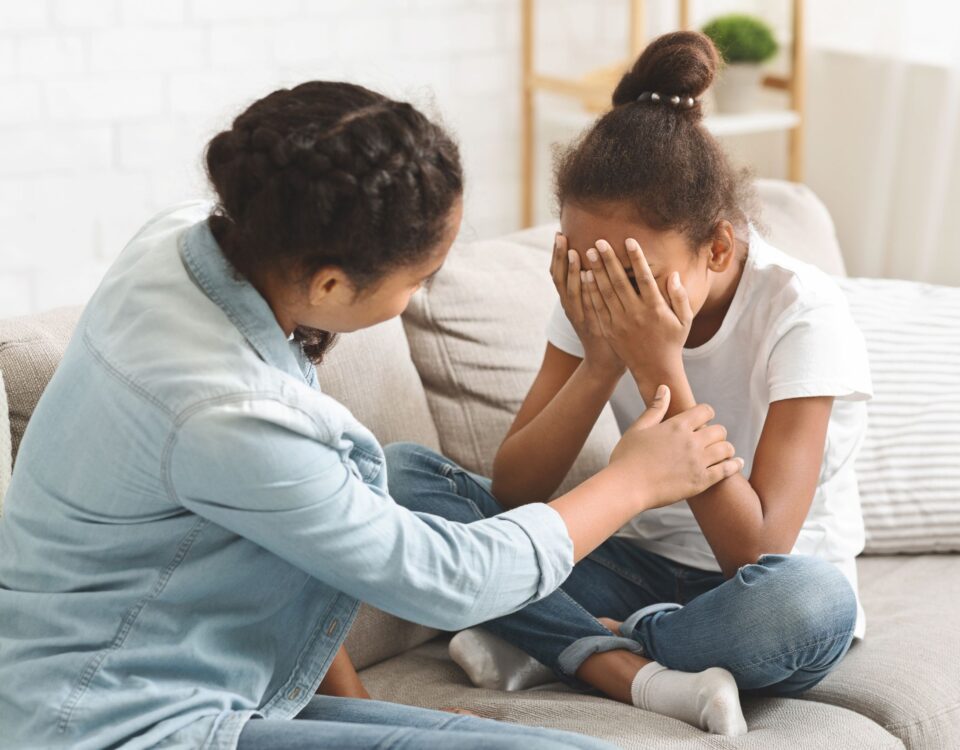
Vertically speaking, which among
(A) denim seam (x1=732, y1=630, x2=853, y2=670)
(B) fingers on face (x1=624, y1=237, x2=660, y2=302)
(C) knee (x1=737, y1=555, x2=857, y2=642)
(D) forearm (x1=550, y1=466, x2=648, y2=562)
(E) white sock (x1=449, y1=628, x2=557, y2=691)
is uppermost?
(B) fingers on face (x1=624, y1=237, x2=660, y2=302)

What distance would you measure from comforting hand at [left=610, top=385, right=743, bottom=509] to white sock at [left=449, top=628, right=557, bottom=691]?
33cm

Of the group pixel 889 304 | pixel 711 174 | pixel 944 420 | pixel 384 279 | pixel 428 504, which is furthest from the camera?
pixel 889 304

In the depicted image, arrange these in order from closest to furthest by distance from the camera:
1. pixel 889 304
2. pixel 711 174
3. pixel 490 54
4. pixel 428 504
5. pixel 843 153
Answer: pixel 711 174
pixel 428 504
pixel 889 304
pixel 843 153
pixel 490 54

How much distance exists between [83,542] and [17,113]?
1.84 meters

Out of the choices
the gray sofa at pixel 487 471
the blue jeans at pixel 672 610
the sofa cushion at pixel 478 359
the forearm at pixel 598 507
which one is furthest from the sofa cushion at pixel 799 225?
the forearm at pixel 598 507

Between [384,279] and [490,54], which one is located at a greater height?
[384,279]

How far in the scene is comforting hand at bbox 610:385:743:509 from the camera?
1.26 metres

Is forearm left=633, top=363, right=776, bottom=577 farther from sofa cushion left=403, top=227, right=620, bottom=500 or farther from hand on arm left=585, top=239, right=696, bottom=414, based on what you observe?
sofa cushion left=403, top=227, right=620, bottom=500

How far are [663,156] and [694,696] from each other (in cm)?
57

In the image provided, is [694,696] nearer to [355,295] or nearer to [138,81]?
[355,295]

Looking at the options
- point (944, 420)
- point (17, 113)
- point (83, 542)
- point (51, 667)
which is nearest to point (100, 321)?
point (83, 542)

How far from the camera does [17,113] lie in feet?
8.69

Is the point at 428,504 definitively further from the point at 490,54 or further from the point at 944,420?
the point at 490,54

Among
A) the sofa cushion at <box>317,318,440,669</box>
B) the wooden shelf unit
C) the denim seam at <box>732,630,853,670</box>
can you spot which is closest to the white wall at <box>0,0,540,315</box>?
the wooden shelf unit
